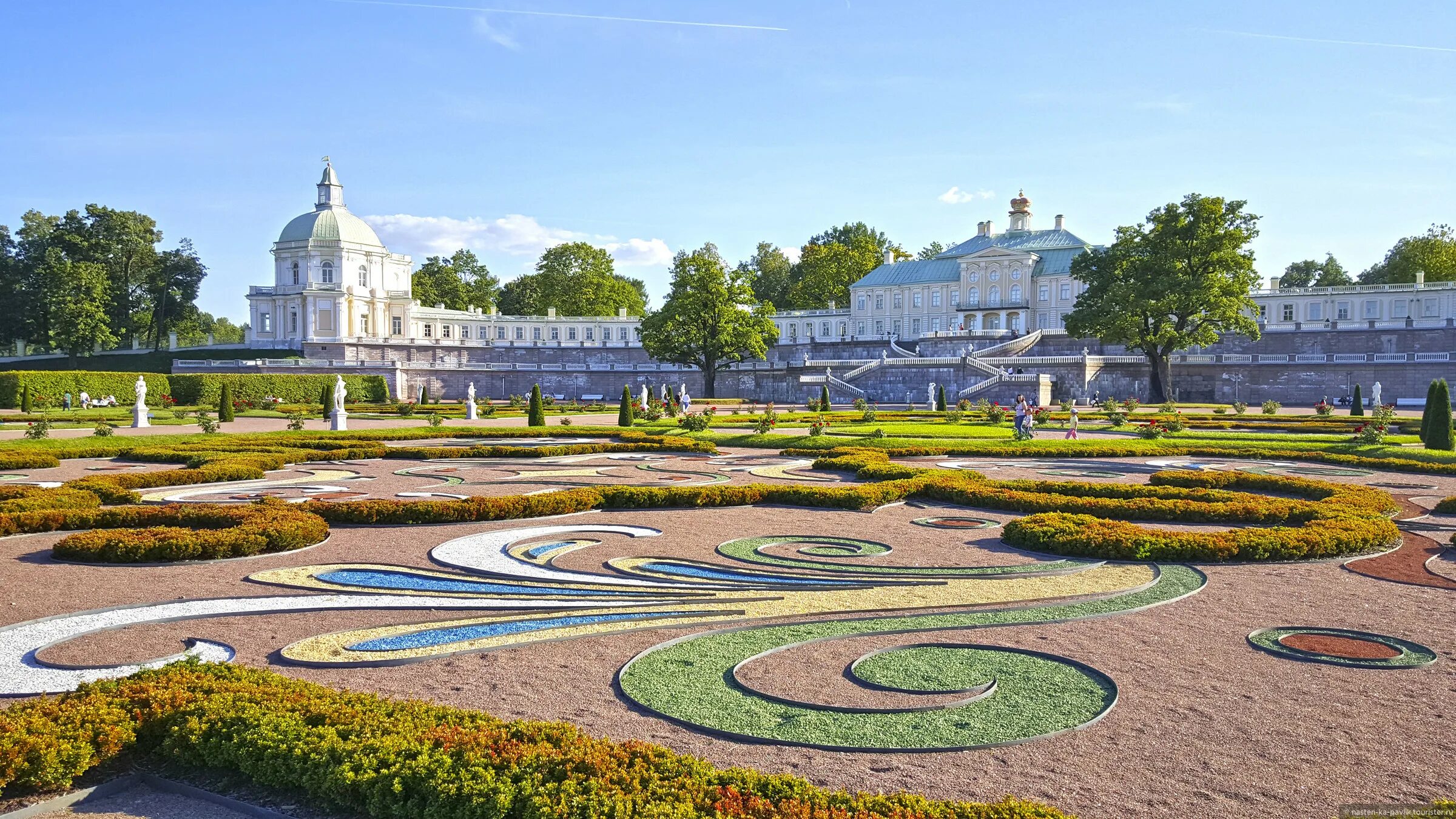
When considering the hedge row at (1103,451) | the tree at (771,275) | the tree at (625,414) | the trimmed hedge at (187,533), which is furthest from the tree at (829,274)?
the trimmed hedge at (187,533)

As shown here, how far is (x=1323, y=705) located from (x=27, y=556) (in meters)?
12.6

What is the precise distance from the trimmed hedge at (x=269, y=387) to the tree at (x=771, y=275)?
158 feet

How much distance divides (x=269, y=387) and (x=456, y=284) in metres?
46.2

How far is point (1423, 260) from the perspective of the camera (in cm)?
8400

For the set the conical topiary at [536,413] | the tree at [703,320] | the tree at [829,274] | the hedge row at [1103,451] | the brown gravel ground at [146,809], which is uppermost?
the tree at [829,274]

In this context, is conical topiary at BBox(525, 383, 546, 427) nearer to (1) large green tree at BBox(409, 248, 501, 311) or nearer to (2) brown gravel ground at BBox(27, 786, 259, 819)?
(2) brown gravel ground at BBox(27, 786, 259, 819)

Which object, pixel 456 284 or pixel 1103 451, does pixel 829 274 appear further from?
pixel 1103 451

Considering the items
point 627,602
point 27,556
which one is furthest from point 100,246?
point 627,602

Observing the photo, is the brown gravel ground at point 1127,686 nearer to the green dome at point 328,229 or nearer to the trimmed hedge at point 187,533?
the trimmed hedge at point 187,533

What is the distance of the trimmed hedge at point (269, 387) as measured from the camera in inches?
2308

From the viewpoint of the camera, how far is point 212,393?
5881cm

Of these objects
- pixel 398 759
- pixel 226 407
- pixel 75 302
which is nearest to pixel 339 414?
pixel 226 407

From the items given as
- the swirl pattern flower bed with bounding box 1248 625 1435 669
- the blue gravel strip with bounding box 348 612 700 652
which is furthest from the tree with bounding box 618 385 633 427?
the swirl pattern flower bed with bounding box 1248 625 1435 669

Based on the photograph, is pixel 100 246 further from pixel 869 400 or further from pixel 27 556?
pixel 27 556
